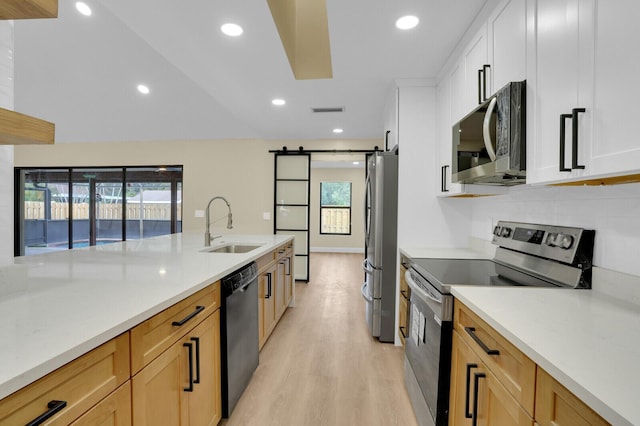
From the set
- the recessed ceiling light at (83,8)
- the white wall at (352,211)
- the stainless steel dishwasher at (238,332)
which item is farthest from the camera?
the white wall at (352,211)

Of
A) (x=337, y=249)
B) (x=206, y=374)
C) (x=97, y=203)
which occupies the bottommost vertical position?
(x=337, y=249)

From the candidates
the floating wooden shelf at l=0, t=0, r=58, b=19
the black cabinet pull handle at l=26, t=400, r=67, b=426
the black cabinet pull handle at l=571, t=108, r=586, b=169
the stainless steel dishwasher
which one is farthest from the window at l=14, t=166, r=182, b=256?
the black cabinet pull handle at l=571, t=108, r=586, b=169

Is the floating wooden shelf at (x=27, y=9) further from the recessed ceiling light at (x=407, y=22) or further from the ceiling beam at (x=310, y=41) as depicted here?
the ceiling beam at (x=310, y=41)

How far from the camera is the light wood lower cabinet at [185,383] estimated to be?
41.3 inches

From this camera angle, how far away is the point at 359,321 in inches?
134

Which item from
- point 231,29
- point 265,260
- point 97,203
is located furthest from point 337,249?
point 231,29

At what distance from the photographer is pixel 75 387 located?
77 cm

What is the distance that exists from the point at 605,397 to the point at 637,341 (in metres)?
0.41

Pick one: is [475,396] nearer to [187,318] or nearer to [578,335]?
[578,335]

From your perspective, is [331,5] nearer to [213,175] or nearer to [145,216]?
[213,175]

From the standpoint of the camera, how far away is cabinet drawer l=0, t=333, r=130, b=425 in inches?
25.2

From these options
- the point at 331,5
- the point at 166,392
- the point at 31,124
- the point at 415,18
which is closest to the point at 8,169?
the point at 31,124

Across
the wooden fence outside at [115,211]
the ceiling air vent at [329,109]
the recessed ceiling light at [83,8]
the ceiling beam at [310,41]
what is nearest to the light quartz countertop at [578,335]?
the ceiling beam at [310,41]

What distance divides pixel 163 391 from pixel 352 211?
744 cm
